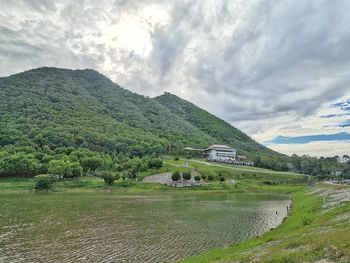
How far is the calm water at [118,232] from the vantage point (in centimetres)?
4059

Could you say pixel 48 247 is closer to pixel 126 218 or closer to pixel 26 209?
pixel 126 218

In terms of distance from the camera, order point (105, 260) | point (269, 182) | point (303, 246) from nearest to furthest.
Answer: point (303, 246), point (105, 260), point (269, 182)

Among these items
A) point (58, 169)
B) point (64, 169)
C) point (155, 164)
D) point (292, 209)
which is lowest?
point (292, 209)

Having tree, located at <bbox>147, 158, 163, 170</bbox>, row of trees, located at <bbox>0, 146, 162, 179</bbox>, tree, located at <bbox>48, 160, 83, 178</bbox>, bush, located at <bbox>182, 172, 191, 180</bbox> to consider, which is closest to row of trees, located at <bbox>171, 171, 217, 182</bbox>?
bush, located at <bbox>182, 172, 191, 180</bbox>

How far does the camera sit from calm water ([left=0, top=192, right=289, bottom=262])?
1598 inches

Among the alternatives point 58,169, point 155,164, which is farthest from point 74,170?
point 155,164

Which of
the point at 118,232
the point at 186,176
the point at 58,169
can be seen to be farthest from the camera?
the point at 58,169

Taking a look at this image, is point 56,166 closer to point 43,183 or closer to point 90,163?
point 90,163

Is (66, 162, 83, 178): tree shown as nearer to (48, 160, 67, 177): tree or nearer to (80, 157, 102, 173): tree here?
(48, 160, 67, 177): tree

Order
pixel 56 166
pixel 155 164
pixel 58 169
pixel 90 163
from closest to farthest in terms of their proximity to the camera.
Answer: pixel 58 169 < pixel 56 166 < pixel 90 163 < pixel 155 164

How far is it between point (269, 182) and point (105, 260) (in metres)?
162

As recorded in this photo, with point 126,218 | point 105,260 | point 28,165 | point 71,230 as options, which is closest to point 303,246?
point 105,260

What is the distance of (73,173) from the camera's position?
580ft

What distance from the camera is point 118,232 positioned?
2135 inches
